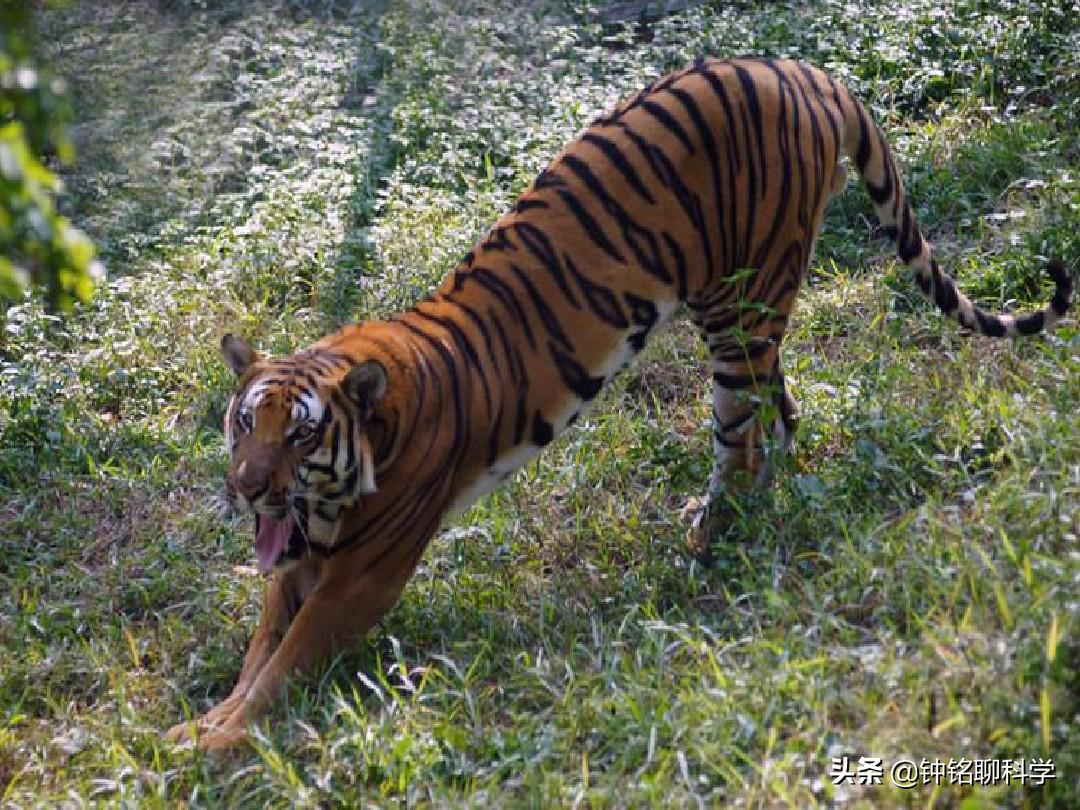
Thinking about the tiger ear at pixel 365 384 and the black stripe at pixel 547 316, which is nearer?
the tiger ear at pixel 365 384

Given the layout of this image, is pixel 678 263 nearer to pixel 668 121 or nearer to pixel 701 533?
pixel 668 121

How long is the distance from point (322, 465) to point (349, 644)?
0.58m

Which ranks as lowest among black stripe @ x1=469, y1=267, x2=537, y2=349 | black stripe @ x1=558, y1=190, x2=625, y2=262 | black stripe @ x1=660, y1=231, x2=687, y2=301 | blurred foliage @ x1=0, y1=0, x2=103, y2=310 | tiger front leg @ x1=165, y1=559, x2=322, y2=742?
tiger front leg @ x1=165, y1=559, x2=322, y2=742

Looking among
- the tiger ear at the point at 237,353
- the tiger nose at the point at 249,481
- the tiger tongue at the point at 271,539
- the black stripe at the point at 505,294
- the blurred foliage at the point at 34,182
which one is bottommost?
the tiger tongue at the point at 271,539

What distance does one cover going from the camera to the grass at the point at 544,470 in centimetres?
380

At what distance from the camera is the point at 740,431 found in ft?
17.4

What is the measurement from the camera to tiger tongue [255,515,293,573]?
15.1ft

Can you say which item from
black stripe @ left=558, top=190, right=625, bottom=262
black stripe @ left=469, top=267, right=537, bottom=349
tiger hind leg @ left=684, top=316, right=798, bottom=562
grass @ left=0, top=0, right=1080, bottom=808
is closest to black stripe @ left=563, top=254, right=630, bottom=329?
black stripe @ left=558, top=190, right=625, bottom=262

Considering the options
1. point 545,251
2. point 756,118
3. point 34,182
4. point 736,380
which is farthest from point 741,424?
point 34,182

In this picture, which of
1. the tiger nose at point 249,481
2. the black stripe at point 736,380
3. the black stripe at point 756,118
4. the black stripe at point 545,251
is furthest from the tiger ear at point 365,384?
the black stripe at point 756,118

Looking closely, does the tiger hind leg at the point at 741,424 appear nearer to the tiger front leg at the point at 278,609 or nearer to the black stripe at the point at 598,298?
the black stripe at the point at 598,298

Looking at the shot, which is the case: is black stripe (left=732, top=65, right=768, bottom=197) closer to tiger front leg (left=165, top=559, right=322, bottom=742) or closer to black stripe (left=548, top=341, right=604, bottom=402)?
black stripe (left=548, top=341, right=604, bottom=402)

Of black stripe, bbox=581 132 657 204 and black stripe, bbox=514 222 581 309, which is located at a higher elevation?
black stripe, bbox=581 132 657 204

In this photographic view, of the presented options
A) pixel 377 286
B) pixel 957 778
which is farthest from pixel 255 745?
pixel 377 286
